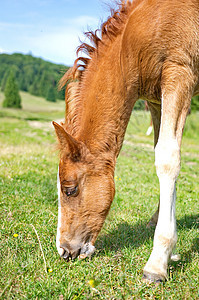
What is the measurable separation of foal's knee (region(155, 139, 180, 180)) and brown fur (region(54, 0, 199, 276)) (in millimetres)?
100

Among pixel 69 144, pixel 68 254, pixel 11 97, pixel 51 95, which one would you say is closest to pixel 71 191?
pixel 69 144

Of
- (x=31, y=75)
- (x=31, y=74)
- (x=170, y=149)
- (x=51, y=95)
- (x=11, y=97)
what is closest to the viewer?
(x=170, y=149)

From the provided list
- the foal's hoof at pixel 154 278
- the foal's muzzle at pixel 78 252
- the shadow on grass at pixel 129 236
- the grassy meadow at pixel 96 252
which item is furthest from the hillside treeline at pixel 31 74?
the foal's hoof at pixel 154 278

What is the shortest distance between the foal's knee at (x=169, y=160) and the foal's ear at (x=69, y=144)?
0.75m

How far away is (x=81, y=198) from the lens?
8.92 ft

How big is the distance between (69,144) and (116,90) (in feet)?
2.27

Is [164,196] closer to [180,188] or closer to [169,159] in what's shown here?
[169,159]

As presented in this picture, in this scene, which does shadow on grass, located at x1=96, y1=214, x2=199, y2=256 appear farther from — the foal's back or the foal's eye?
the foal's back

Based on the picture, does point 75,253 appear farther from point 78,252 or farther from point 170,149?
point 170,149

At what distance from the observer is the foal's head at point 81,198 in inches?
105

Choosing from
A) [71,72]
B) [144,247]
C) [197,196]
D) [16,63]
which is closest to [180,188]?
[197,196]

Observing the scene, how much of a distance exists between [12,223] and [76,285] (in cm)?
131

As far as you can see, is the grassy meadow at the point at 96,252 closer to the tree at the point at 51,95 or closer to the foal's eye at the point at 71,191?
the foal's eye at the point at 71,191

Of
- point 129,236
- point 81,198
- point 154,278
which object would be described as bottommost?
point 129,236
